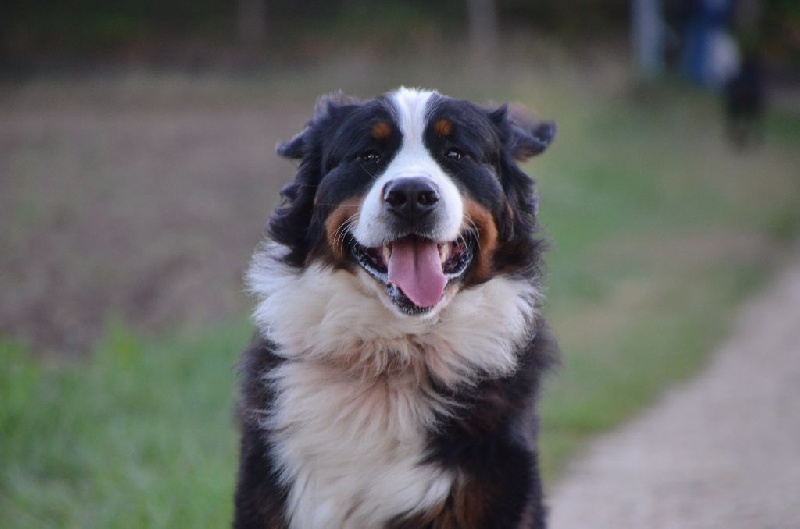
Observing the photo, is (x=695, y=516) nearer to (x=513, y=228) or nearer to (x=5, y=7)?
(x=513, y=228)

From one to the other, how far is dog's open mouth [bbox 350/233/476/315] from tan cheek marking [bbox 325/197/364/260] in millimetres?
44

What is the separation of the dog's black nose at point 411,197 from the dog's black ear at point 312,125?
0.68 m

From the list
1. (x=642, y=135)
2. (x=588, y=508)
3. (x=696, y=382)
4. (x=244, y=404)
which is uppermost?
(x=244, y=404)

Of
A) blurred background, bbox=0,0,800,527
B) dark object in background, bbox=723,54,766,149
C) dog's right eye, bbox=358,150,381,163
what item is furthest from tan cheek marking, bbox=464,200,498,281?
dark object in background, bbox=723,54,766,149

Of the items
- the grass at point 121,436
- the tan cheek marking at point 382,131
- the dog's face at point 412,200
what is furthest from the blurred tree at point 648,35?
the tan cheek marking at point 382,131

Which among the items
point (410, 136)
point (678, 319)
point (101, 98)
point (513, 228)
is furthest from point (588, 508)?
point (101, 98)

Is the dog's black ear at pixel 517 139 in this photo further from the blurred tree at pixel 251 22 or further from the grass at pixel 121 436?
the blurred tree at pixel 251 22

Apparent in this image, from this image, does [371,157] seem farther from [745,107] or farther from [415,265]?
[745,107]

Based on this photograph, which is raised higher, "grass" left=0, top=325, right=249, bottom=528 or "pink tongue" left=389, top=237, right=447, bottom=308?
"pink tongue" left=389, top=237, right=447, bottom=308

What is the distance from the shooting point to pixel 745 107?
2358 centimetres

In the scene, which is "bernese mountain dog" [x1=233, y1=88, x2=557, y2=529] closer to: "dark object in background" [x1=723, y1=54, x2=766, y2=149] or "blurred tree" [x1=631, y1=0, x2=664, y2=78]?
"dark object in background" [x1=723, y1=54, x2=766, y2=149]

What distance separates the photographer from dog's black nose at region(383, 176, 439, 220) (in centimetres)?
403

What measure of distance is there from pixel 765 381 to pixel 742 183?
11364 mm

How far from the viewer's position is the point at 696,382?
370 inches
